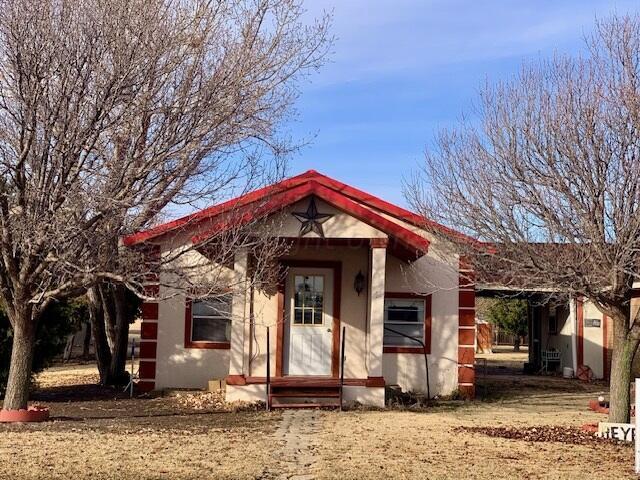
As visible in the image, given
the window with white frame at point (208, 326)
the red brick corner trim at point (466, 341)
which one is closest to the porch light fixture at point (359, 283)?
the red brick corner trim at point (466, 341)

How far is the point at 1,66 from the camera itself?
34.2 feet

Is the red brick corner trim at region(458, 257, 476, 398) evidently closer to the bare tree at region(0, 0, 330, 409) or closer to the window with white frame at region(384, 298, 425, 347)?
the window with white frame at region(384, 298, 425, 347)

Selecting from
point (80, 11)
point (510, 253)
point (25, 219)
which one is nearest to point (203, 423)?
point (25, 219)

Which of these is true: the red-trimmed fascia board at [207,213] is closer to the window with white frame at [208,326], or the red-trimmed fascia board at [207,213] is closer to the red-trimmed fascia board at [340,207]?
the red-trimmed fascia board at [340,207]

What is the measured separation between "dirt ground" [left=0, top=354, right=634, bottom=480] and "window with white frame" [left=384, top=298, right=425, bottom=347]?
187 cm

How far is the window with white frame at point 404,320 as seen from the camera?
16500 millimetres

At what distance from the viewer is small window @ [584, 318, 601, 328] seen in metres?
22.3

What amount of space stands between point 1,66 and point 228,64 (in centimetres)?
302

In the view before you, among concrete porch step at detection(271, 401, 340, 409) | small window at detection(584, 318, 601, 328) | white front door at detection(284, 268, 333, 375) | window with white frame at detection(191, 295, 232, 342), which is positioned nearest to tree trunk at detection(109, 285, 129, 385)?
window with white frame at detection(191, 295, 232, 342)

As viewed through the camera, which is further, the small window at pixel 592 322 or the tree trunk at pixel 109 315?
the small window at pixel 592 322

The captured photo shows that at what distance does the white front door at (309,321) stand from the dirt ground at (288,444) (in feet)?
6.18

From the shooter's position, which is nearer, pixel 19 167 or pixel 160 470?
pixel 160 470

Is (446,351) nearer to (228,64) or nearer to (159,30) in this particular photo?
(228,64)

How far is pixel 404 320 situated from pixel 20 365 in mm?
7760
